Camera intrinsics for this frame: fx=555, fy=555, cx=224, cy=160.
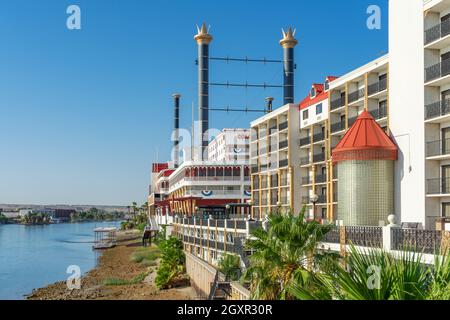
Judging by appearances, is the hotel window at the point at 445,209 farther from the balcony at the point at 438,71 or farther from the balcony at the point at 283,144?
the balcony at the point at 283,144

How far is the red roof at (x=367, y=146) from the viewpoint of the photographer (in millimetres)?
33750

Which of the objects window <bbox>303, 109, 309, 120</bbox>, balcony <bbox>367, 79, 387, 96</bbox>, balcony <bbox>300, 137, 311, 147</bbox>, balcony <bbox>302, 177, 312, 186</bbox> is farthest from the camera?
window <bbox>303, 109, 309, 120</bbox>

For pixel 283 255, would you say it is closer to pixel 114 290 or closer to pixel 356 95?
pixel 356 95

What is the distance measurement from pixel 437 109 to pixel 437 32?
4527mm

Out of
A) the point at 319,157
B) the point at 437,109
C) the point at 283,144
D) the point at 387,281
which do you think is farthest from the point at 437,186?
the point at 283,144

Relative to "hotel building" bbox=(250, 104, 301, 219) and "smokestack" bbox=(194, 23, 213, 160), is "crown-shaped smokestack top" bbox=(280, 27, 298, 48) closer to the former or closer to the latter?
"smokestack" bbox=(194, 23, 213, 160)

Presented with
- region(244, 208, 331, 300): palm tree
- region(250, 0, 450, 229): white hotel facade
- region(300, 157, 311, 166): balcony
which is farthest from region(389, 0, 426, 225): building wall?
region(300, 157, 311, 166): balcony

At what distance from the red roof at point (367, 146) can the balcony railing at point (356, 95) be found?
1448 centimetres

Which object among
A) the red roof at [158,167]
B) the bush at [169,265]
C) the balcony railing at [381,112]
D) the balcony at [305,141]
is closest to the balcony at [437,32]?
the balcony railing at [381,112]

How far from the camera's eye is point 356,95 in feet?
164

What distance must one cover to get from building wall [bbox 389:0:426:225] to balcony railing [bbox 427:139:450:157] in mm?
413

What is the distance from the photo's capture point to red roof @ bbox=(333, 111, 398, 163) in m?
33.8
